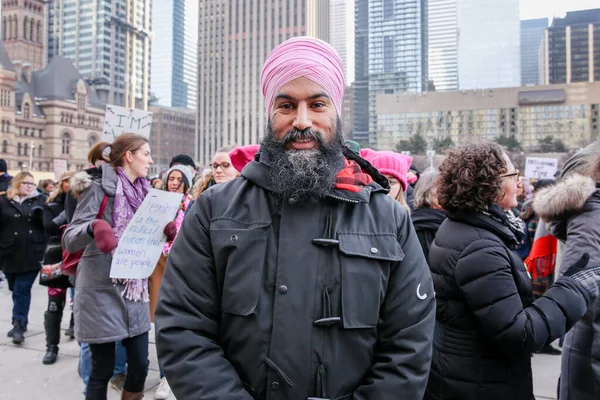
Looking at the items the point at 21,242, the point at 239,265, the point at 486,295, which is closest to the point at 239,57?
the point at 21,242

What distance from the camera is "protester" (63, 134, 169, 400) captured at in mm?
3199

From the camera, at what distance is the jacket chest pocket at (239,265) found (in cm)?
157

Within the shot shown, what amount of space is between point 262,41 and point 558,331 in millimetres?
118541

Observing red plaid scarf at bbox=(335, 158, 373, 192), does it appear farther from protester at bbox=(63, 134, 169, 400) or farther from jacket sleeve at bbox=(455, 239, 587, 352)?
protester at bbox=(63, 134, 169, 400)

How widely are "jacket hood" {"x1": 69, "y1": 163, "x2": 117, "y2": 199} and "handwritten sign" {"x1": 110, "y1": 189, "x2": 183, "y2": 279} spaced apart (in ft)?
0.85

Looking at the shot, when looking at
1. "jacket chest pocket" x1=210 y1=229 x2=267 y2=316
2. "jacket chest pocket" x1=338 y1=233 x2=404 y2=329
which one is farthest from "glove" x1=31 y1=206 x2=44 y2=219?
"jacket chest pocket" x1=338 y1=233 x2=404 y2=329

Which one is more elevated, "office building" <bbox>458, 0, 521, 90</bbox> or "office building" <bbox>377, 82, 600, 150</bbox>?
"office building" <bbox>458, 0, 521, 90</bbox>

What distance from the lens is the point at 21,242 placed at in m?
6.18

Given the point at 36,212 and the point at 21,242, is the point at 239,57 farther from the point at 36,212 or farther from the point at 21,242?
the point at 21,242

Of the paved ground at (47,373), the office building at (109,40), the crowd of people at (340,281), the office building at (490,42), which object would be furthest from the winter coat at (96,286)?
the office building at (490,42)

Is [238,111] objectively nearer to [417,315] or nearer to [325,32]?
[325,32]

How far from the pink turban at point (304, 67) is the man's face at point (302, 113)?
2cm

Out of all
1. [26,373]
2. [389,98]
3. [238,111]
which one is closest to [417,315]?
[26,373]

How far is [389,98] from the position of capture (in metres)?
92.0
